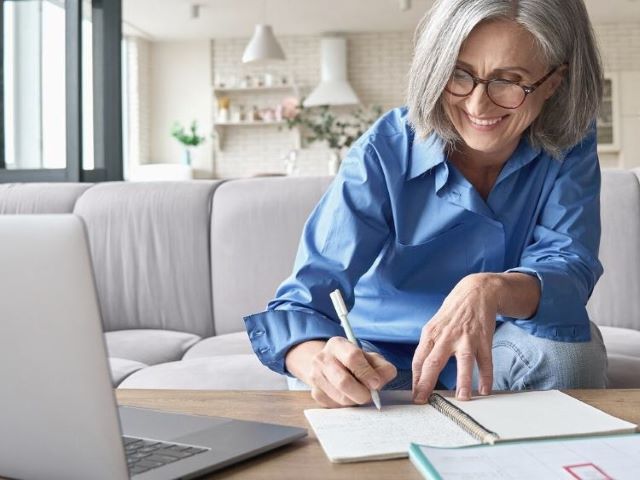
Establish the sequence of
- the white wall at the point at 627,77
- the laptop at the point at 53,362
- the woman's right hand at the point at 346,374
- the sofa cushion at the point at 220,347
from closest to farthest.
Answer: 1. the laptop at the point at 53,362
2. the woman's right hand at the point at 346,374
3. the sofa cushion at the point at 220,347
4. the white wall at the point at 627,77

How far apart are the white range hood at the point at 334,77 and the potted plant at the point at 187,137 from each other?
4.51ft

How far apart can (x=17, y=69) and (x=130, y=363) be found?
3708 mm

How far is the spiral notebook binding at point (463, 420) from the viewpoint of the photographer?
2.83 feet

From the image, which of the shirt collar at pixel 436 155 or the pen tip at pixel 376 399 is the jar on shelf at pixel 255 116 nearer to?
the shirt collar at pixel 436 155

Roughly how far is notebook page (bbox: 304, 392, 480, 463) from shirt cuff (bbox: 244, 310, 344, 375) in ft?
0.69

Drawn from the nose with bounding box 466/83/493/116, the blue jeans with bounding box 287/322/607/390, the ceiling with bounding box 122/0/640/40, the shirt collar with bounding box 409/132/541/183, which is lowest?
the blue jeans with bounding box 287/322/607/390

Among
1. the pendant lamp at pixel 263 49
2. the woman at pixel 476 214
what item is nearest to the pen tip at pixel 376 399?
the woman at pixel 476 214

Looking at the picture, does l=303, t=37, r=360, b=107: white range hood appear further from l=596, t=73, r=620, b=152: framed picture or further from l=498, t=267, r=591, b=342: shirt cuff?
l=498, t=267, r=591, b=342: shirt cuff

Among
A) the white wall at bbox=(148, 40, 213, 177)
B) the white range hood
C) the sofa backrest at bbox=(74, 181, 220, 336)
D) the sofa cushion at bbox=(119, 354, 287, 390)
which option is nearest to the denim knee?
the sofa cushion at bbox=(119, 354, 287, 390)

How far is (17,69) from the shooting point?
5258 millimetres

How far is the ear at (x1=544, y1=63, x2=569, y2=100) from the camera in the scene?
141 cm

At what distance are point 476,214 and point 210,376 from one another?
75cm

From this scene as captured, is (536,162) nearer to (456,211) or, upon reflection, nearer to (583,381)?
(456,211)

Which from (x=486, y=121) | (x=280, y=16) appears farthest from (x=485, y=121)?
(x=280, y=16)
